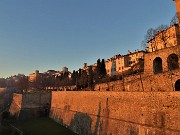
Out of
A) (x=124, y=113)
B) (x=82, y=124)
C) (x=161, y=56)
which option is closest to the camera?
(x=124, y=113)

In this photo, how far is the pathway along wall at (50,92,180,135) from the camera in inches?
579

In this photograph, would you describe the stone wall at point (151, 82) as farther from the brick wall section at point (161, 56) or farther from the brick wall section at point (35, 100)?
the brick wall section at point (35, 100)

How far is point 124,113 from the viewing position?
19.1m

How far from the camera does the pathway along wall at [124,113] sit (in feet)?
48.3

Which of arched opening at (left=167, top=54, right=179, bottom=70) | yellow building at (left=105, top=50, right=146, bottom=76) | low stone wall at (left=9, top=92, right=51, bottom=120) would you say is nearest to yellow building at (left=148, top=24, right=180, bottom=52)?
arched opening at (left=167, top=54, right=179, bottom=70)

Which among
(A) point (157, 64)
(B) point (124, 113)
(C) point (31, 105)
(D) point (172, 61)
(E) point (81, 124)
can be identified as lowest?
(E) point (81, 124)

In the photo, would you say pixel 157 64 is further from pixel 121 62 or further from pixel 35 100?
pixel 121 62

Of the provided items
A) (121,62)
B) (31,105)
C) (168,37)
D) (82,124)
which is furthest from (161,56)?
(121,62)

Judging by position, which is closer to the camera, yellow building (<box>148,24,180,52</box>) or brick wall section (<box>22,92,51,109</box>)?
yellow building (<box>148,24,180,52</box>)

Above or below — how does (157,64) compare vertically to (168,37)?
below

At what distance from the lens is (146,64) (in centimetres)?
2494

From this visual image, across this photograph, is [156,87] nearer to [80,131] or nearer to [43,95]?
[80,131]

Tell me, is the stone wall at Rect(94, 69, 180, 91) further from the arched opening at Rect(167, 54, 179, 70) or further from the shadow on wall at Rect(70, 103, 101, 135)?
the shadow on wall at Rect(70, 103, 101, 135)

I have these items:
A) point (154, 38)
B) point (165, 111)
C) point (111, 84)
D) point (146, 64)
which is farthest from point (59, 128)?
point (154, 38)
